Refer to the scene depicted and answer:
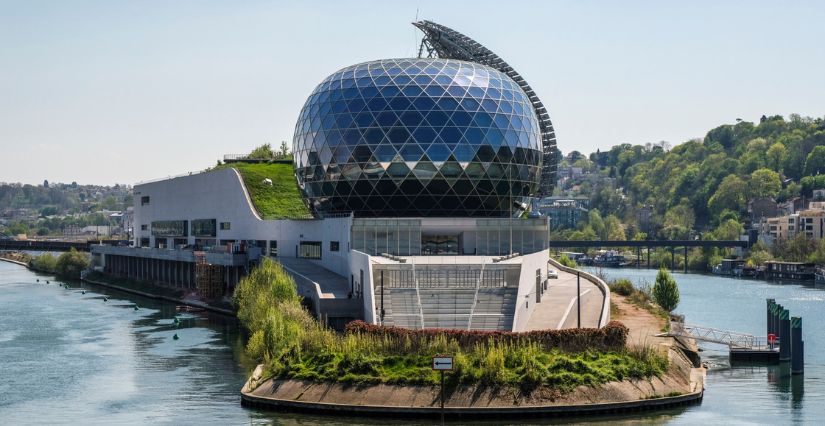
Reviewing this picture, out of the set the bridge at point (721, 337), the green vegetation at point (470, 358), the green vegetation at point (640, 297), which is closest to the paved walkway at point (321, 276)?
the green vegetation at point (470, 358)

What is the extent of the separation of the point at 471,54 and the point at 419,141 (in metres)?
39.0

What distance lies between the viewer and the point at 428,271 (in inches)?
2717

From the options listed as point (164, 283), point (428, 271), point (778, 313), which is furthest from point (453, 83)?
point (164, 283)

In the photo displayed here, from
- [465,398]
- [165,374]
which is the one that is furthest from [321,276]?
[465,398]

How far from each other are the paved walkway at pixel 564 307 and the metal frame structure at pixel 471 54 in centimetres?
3132

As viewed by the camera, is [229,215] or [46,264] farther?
[46,264]

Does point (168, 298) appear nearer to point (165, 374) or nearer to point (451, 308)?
point (165, 374)

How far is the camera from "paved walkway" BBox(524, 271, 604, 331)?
6700 cm

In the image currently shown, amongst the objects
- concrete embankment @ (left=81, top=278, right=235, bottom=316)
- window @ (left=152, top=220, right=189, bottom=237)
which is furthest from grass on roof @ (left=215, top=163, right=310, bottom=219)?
concrete embankment @ (left=81, top=278, right=235, bottom=316)

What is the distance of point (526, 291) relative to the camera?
68938 millimetres

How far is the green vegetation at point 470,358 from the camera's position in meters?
51.8

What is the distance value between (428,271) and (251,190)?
60561 millimetres

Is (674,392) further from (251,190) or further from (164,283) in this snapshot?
(164,283)

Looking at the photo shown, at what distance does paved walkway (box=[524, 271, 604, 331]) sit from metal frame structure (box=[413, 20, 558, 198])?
1233 inches
